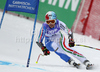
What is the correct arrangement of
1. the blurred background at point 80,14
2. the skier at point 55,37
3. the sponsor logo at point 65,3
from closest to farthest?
the skier at point 55,37, the blurred background at point 80,14, the sponsor logo at point 65,3

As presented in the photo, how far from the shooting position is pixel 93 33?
331 inches

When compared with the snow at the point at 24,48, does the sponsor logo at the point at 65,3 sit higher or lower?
higher

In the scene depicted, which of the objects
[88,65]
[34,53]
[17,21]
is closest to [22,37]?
[34,53]

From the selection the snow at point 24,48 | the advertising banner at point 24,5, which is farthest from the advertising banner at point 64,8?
the advertising banner at point 24,5

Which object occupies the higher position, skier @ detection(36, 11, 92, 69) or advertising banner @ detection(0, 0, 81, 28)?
advertising banner @ detection(0, 0, 81, 28)

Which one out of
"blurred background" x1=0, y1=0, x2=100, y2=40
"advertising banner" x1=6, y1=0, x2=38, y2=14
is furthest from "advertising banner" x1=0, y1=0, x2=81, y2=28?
"advertising banner" x1=6, y1=0, x2=38, y2=14

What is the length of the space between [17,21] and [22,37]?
2269mm

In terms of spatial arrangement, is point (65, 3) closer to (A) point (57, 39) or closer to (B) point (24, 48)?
(B) point (24, 48)

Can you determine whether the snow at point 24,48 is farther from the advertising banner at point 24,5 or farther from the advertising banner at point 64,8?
the advertising banner at point 24,5

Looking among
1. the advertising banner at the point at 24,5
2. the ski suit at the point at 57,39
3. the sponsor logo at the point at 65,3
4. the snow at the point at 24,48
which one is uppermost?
the sponsor logo at the point at 65,3

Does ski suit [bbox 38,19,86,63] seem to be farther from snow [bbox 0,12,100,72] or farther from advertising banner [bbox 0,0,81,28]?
advertising banner [bbox 0,0,81,28]

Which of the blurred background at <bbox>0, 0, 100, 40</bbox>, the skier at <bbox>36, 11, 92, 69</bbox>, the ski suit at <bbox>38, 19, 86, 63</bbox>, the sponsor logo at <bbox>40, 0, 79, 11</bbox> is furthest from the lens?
the sponsor logo at <bbox>40, 0, 79, 11</bbox>

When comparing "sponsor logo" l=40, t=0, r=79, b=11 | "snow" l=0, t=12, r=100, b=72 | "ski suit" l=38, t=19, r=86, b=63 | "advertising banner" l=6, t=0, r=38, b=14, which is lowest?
"snow" l=0, t=12, r=100, b=72

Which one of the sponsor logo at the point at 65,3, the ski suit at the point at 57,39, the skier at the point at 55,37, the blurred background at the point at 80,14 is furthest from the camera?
the sponsor logo at the point at 65,3
